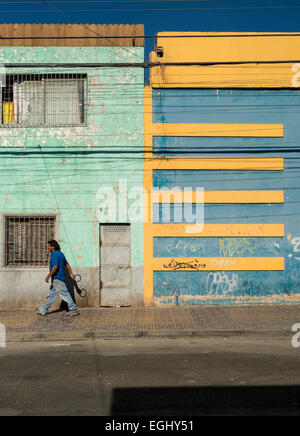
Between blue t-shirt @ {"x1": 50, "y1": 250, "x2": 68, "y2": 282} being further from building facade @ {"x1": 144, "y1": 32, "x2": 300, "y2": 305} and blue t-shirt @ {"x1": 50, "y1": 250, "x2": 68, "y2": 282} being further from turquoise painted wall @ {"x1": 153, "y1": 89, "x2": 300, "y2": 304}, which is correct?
turquoise painted wall @ {"x1": 153, "y1": 89, "x2": 300, "y2": 304}

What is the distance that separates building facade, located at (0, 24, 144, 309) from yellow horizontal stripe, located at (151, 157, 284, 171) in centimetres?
69

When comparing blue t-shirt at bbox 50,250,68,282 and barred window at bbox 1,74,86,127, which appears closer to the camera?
blue t-shirt at bbox 50,250,68,282

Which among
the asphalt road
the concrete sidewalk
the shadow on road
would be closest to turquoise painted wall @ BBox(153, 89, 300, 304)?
the concrete sidewalk

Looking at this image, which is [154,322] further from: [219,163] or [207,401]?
[207,401]

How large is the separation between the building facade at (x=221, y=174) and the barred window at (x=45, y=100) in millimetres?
1933

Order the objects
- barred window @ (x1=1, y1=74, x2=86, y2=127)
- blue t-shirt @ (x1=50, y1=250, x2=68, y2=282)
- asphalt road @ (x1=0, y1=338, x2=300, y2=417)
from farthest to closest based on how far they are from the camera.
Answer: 1. barred window @ (x1=1, y1=74, x2=86, y2=127)
2. blue t-shirt @ (x1=50, y1=250, x2=68, y2=282)
3. asphalt road @ (x1=0, y1=338, x2=300, y2=417)

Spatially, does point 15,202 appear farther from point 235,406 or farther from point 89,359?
point 235,406

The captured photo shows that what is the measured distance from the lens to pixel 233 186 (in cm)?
1246

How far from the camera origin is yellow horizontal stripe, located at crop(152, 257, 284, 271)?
12352 millimetres

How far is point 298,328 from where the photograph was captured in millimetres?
9727

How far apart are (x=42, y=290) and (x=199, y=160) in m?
5.22

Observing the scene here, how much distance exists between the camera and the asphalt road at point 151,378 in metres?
5.43

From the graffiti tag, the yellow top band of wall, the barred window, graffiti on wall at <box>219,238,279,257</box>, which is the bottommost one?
the graffiti tag

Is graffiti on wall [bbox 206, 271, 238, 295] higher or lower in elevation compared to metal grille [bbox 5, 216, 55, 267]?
Result: lower
